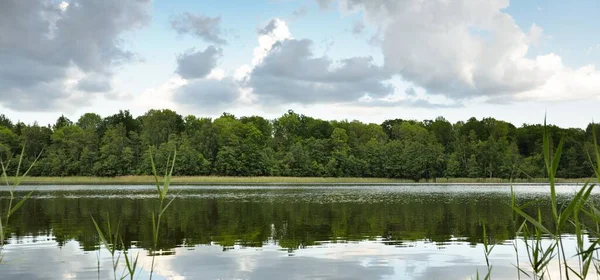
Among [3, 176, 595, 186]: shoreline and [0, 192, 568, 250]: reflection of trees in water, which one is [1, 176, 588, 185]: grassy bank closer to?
[3, 176, 595, 186]: shoreline

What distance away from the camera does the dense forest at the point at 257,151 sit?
328ft

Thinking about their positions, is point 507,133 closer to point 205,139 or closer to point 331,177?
point 331,177

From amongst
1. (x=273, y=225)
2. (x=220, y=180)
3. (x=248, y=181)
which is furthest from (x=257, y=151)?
(x=273, y=225)

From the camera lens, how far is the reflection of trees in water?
1745 centimetres

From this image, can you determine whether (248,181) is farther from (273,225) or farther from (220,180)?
(273,225)

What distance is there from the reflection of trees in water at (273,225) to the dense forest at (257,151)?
67428 millimetres

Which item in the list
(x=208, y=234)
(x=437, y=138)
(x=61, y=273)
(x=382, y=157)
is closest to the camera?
(x=61, y=273)

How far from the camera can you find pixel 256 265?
12500mm

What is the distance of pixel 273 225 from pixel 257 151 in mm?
80450

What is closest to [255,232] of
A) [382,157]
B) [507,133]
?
[382,157]

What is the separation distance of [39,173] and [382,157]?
206ft

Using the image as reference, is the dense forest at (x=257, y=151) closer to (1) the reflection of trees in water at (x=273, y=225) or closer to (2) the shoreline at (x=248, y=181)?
(2) the shoreline at (x=248, y=181)

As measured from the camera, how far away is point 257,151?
333ft

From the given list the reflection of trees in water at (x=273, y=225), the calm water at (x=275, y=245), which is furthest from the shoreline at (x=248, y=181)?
the calm water at (x=275, y=245)
